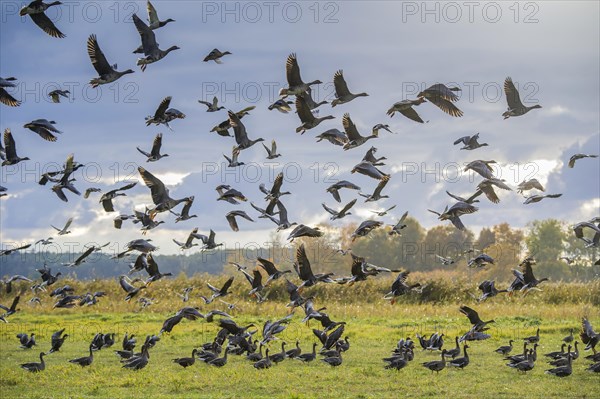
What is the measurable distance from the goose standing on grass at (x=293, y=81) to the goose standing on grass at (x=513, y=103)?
520 cm

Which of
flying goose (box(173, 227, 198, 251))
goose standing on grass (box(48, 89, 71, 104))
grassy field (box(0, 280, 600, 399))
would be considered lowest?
grassy field (box(0, 280, 600, 399))

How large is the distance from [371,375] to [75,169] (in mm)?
10887

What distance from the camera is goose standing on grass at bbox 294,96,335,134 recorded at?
1945 cm

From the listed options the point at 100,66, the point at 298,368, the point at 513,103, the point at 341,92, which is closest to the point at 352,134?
the point at 341,92

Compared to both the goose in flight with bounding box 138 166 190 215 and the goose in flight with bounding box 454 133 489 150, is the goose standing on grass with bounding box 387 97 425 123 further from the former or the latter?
the goose in flight with bounding box 138 166 190 215

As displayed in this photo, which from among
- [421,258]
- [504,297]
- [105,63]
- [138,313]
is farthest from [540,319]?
[421,258]

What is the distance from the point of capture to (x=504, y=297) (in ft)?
178

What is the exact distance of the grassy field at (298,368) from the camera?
22.7 metres

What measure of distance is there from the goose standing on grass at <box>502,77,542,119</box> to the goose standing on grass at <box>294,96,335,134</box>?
485 cm

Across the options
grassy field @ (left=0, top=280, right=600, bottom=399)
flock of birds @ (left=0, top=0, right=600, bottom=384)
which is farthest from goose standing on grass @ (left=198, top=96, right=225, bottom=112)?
grassy field @ (left=0, top=280, right=600, bottom=399)

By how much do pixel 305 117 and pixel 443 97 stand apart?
3395 millimetres

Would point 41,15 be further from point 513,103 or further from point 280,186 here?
point 513,103

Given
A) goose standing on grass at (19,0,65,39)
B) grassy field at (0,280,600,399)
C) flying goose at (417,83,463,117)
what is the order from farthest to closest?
grassy field at (0,280,600,399) → flying goose at (417,83,463,117) → goose standing on grass at (19,0,65,39)

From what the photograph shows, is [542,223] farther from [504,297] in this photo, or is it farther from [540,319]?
[540,319]
